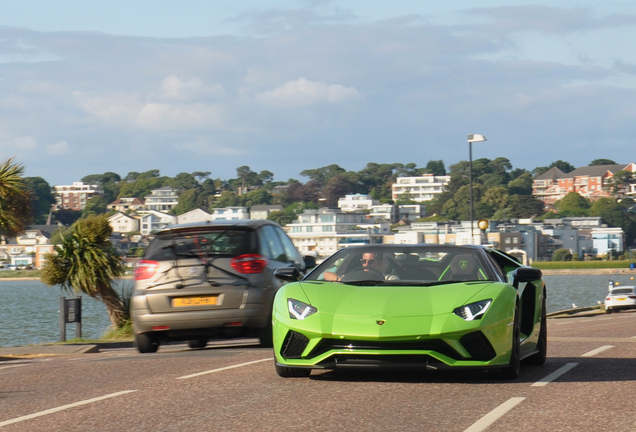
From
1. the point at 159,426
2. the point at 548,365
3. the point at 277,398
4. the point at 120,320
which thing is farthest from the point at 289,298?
the point at 120,320

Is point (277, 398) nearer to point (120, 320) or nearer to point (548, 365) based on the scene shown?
point (548, 365)

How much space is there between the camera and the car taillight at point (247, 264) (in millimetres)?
13109

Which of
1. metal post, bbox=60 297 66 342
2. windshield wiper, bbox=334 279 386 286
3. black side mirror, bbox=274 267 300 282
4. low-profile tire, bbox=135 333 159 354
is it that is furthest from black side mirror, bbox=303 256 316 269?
metal post, bbox=60 297 66 342

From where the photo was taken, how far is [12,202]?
21531 millimetres

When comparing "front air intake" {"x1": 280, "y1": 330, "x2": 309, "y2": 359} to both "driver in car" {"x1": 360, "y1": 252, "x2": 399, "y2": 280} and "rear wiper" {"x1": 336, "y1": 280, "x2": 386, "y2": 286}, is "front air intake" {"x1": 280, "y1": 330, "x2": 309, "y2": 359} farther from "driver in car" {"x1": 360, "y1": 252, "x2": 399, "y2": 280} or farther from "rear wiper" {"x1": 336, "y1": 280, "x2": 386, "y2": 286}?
"driver in car" {"x1": 360, "y1": 252, "x2": 399, "y2": 280}

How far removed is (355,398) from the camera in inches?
303

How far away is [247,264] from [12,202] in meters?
10.1

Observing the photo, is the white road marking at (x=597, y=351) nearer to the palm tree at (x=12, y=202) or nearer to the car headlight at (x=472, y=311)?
the car headlight at (x=472, y=311)

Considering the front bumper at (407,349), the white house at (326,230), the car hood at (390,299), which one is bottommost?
the white house at (326,230)

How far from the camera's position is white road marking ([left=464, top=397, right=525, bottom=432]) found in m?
6.43

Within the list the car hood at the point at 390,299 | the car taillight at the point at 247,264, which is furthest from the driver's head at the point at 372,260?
the car taillight at the point at 247,264

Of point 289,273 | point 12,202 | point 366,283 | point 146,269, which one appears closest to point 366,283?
point 366,283

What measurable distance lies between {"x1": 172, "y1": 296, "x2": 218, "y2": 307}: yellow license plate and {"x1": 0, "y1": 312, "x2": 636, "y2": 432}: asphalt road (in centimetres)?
220

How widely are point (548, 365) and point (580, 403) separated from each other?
2.94 m
